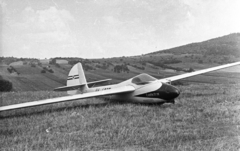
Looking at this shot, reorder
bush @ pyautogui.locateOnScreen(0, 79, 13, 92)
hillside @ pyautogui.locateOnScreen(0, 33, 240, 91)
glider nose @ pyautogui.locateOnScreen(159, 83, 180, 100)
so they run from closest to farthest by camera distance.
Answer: glider nose @ pyautogui.locateOnScreen(159, 83, 180, 100) → bush @ pyautogui.locateOnScreen(0, 79, 13, 92) → hillside @ pyautogui.locateOnScreen(0, 33, 240, 91)

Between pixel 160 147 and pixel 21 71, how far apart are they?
68.7 ft

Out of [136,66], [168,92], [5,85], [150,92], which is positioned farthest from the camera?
[136,66]

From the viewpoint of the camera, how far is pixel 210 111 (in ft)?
28.1

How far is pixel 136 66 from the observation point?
2727 centimetres

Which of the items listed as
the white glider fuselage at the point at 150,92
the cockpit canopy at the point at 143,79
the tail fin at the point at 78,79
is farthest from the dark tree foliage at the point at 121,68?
the cockpit canopy at the point at 143,79

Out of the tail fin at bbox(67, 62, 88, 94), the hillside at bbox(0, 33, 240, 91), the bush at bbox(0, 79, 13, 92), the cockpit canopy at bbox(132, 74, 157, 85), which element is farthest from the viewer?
the hillside at bbox(0, 33, 240, 91)

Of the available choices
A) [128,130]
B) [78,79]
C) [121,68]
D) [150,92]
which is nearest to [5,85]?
[78,79]

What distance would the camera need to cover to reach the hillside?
72.9 feet

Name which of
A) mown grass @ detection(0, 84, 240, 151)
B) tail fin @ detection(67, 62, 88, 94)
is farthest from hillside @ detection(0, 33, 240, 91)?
mown grass @ detection(0, 84, 240, 151)

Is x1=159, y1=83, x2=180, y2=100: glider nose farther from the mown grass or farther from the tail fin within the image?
the tail fin

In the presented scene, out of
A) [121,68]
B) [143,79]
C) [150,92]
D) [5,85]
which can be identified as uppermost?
[121,68]

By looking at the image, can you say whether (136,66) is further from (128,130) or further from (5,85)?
(128,130)

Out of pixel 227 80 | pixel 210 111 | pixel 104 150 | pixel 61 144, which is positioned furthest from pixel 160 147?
pixel 227 80

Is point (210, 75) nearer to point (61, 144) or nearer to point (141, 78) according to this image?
point (141, 78)
